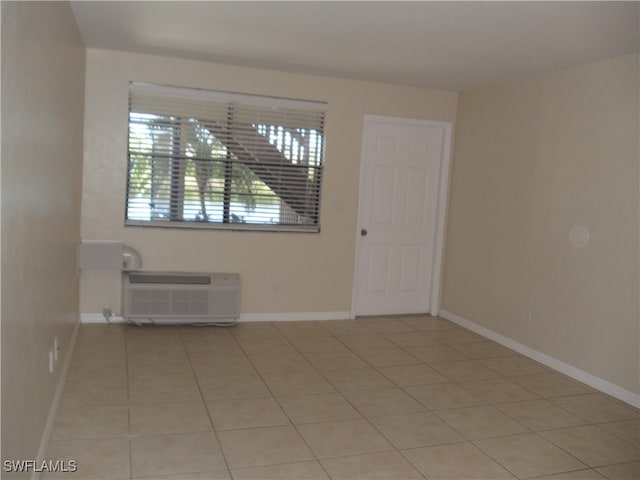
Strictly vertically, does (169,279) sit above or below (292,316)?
above

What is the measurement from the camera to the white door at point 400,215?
5.82 m

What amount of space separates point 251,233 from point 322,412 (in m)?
2.38

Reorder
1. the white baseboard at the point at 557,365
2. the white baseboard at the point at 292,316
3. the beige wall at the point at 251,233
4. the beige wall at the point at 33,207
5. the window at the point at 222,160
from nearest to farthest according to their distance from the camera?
the beige wall at the point at 33,207 < the white baseboard at the point at 557,365 < the beige wall at the point at 251,233 < the window at the point at 222,160 < the white baseboard at the point at 292,316

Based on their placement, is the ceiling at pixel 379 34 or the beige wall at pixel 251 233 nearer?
the ceiling at pixel 379 34

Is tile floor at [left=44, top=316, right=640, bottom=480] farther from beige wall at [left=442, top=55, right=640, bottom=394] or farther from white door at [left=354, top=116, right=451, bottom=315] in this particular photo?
white door at [left=354, top=116, right=451, bottom=315]

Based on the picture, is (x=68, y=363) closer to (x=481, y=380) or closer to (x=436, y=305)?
(x=481, y=380)

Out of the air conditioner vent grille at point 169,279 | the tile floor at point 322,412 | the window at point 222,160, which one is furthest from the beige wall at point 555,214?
the air conditioner vent grille at point 169,279

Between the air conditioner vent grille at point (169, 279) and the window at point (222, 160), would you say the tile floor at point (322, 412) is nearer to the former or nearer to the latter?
the air conditioner vent grille at point (169, 279)

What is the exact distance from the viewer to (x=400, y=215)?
597 centimetres

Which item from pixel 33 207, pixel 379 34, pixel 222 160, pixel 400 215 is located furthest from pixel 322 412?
pixel 400 215

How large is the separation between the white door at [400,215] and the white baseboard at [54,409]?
2.85 metres

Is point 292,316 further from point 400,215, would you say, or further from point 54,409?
point 54,409

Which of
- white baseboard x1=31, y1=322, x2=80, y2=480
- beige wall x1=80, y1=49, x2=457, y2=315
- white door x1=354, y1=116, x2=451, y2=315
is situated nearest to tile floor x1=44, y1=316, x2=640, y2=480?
white baseboard x1=31, y1=322, x2=80, y2=480

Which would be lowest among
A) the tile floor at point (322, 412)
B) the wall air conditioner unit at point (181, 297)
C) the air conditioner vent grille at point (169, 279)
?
the tile floor at point (322, 412)
